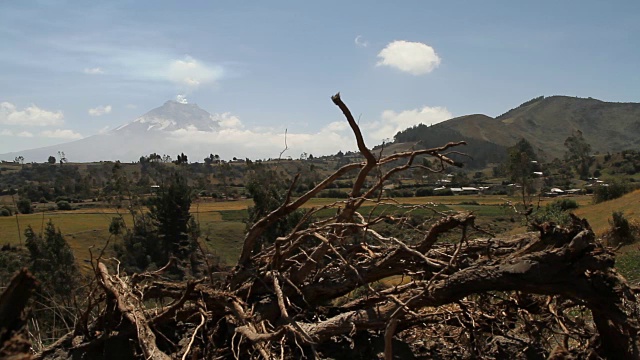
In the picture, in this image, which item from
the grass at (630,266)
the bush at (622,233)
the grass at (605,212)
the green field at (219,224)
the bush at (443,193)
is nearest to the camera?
the grass at (630,266)

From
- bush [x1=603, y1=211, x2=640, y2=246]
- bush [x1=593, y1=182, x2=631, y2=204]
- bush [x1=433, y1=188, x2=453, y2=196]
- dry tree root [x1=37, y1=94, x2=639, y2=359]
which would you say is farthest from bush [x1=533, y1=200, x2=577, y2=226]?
bush [x1=433, y1=188, x2=453, y2=196]

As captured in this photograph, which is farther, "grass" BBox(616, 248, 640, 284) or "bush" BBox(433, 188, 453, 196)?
"bush" BBox(433, 188, 453, 196)

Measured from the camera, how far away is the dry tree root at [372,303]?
2.97 m

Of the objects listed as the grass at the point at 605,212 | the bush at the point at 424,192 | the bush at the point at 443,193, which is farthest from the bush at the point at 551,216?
the bush at the point at 443,193

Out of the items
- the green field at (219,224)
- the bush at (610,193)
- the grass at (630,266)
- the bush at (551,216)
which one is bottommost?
the green field at (219,224)

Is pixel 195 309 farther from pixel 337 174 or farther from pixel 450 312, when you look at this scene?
pixel 450 312

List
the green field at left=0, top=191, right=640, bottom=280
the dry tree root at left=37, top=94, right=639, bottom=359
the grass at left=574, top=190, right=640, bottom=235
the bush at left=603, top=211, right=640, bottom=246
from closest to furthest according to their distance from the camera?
the dry tree root at left=37, top=94, right=639, bottom=359 → the bush at left=603, top=211, right=640, bottom=246 → the grass at left=574, top=190, right=640, bottom=235 → the green field at left=0, top=191, right=640, bottom=280

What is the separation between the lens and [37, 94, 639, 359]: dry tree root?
2969 mm

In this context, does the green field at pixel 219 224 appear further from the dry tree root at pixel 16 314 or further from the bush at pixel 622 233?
the dry tree root at pixel 16 314

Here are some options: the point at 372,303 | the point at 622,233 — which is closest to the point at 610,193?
the point at 622,233

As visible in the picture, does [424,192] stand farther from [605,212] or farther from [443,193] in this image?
[605,212]

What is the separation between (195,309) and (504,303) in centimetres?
235

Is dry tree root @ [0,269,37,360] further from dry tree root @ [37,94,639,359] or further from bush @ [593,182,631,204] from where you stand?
bush @ [593,182,631,204]

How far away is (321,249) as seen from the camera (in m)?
3.85
